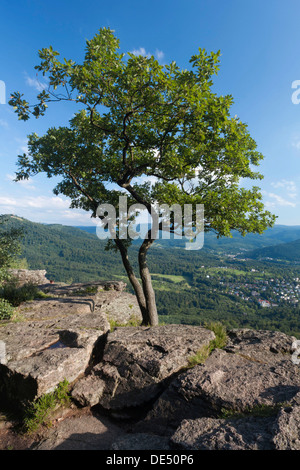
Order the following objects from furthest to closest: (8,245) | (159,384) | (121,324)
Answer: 1. (8,245)
2. (121,324)
3. (159,384)

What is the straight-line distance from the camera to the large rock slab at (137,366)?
6511 millimetres

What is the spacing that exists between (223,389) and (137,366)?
271 cm

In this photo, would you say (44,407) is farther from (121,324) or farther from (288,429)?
(121,324)

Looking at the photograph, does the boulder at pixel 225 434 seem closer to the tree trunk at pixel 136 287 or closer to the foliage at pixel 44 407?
the foliage at pixel 44 407

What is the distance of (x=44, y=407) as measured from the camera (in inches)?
236

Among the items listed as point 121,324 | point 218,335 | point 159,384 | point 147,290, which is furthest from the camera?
point 147,290

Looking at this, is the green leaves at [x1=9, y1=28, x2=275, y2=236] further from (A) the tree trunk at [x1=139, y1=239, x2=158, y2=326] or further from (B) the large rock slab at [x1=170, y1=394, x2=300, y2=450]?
(B) the large rock slab at [x1=170, y1=394, x2=300, y2=450]

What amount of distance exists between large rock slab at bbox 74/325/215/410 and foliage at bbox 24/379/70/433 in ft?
1.20

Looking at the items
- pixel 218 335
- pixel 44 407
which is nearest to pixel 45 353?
pixel 44 407

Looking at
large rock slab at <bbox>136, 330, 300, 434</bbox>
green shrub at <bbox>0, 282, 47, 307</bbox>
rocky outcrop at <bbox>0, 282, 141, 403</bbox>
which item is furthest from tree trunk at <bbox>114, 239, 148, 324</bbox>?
large rock slab at <bbox>136, 330, 300, 434</bbox>

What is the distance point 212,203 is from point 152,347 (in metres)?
7.04

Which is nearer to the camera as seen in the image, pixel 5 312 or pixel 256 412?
pixel 256 412

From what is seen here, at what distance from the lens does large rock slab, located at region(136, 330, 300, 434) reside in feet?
17.4

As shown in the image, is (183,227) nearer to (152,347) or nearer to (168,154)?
(168,154)
